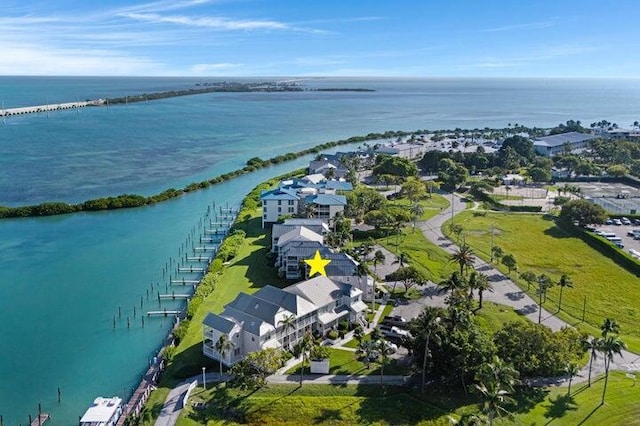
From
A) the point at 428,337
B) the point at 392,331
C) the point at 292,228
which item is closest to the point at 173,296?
the point at 292,228

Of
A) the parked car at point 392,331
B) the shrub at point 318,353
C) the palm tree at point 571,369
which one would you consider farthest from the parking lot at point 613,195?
the shrub at point 318,353

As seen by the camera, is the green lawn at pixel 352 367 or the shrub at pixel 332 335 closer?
the green lawn at pixel 352 367

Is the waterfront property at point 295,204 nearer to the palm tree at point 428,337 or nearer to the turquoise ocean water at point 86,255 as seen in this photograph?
the turquoise ocean water at point 86,255

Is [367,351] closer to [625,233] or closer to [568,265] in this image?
[568,265]

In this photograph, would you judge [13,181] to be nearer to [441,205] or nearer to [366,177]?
[366,177]

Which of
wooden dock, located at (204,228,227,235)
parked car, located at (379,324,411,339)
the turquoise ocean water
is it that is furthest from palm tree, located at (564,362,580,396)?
wooden dock, located at (204,228,227,235)

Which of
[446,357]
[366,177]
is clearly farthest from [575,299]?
[366,177]
